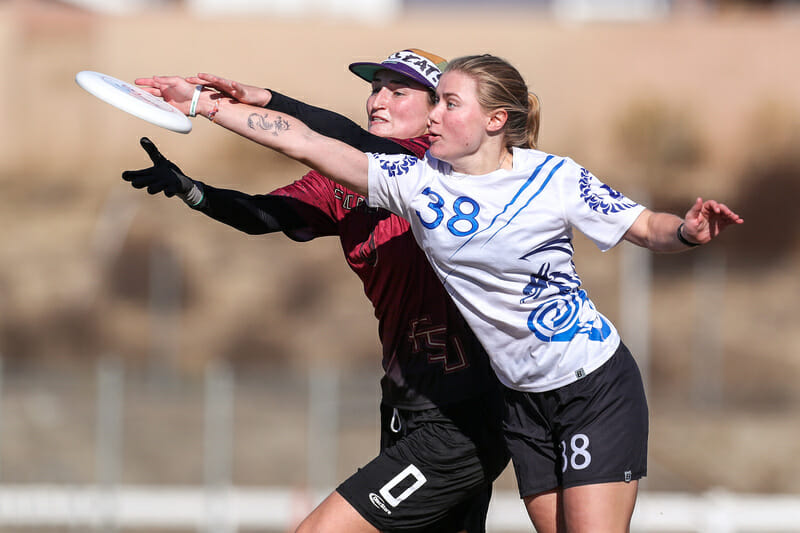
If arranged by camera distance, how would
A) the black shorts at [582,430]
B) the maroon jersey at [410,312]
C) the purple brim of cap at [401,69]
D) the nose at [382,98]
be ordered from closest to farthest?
the black shorts at [582,430], the maroon jersey at [410,312], the purple brim of cap at [401,69], the nose at [382,98]

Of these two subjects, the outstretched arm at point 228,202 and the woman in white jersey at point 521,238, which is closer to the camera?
the woman in white jersey at point 521,238

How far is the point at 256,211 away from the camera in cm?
385

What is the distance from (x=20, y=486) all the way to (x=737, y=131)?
646 inches

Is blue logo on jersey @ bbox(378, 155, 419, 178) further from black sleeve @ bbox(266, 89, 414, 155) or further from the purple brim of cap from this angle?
the purple brim of cap

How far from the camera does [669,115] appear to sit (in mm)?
22484

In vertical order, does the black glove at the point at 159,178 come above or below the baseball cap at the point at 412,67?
below

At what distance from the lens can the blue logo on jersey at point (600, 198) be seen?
3.40 metres

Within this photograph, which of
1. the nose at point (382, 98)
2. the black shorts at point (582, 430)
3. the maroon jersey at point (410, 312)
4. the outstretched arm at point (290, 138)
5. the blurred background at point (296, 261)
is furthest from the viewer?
the blurred background at point (296, 261)

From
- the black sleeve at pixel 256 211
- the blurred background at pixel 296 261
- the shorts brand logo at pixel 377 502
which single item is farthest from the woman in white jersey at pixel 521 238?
the blurred background at pixel 296 261

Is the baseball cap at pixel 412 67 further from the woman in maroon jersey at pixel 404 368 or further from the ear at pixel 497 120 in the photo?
the ear at pixel 497 120

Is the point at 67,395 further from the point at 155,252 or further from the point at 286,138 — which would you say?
the point at 286,138

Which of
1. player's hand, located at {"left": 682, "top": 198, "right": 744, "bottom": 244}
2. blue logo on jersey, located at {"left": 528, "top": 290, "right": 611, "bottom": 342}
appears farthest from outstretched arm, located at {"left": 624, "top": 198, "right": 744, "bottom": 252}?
blue logo on jersey, located at {"left": 528, "top": 290, "right": 611, "bottom": 342}

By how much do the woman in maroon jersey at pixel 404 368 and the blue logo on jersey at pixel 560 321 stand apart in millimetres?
451

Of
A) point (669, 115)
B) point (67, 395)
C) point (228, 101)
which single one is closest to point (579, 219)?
point (228, 101)
